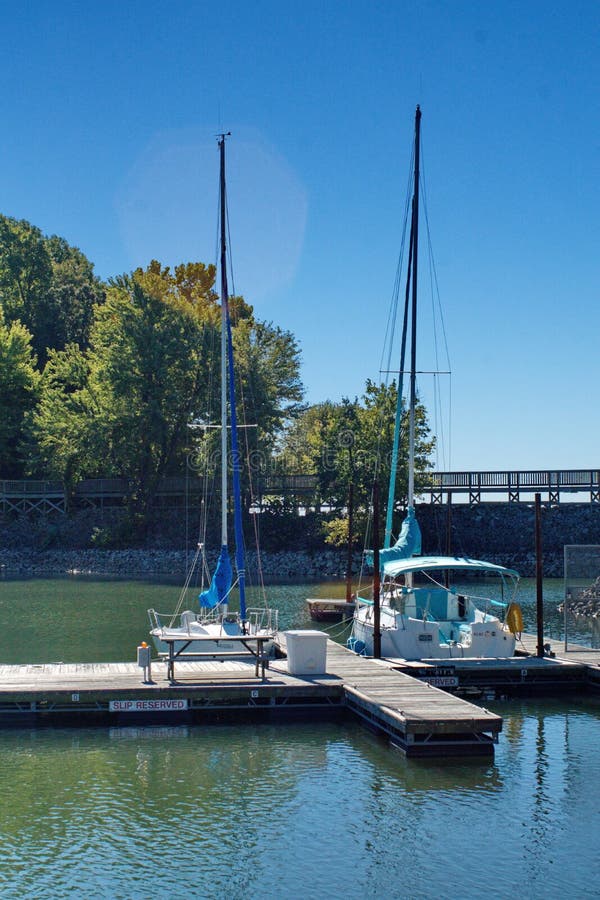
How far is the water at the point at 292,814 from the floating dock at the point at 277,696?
0.43m

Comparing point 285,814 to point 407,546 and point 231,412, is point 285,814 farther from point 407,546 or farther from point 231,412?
point 407,546

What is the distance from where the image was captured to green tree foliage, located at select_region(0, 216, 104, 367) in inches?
3482

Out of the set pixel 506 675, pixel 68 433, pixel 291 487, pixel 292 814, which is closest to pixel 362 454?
pixel 291 487

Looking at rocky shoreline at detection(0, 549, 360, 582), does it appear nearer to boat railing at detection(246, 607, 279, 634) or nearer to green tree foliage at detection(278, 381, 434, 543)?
green tree foliage at detection(278, 381, 434, 543)

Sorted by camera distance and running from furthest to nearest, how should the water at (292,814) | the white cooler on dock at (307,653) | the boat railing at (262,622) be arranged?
the boat railing at (262,622) < the white cooler on dock at (307,653) < the water at (292,814)

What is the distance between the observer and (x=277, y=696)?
22.3 m

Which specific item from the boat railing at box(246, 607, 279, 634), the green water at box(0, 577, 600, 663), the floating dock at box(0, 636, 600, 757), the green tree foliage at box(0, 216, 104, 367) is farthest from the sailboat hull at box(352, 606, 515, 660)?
the green tree foliage at box(0, 216, 104, 367)

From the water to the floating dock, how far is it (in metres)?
0.43

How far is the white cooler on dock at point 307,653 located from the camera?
933 inches

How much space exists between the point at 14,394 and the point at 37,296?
56.5 ft

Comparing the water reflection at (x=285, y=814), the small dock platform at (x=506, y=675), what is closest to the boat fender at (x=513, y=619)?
the small dock platform at (x=506, y=675)

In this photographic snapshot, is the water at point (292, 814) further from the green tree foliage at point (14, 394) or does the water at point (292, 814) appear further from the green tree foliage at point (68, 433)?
the green tree foliage at point (14, 394)

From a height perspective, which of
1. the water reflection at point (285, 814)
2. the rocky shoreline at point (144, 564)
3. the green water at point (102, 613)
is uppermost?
the rocky shoreline at point (144, 564)

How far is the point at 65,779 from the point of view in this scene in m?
18.2
